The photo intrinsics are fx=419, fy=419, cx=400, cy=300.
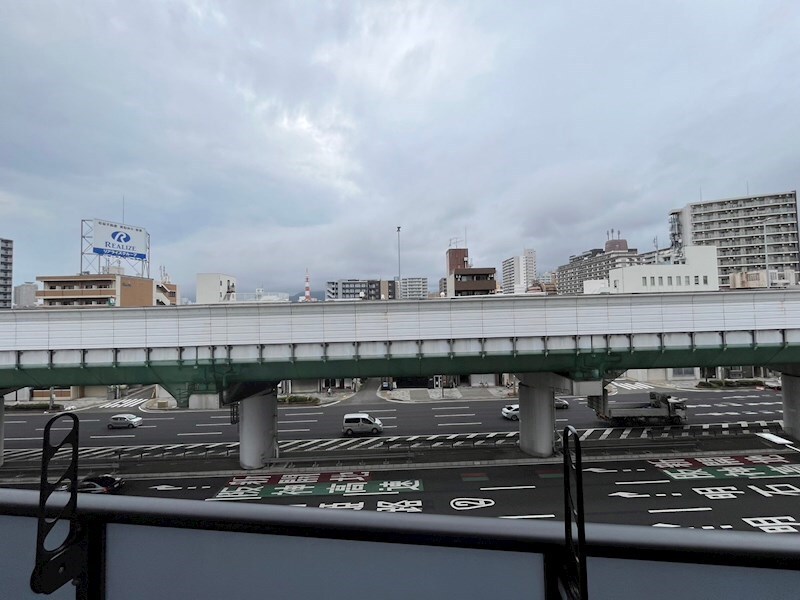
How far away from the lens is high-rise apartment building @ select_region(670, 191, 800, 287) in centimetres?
6181

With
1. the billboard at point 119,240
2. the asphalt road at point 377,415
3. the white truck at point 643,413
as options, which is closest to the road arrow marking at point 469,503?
the asphalt road at point 377,415

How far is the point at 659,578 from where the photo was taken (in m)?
1.34

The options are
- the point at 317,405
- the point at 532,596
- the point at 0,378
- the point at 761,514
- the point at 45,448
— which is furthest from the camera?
the point at 317,405

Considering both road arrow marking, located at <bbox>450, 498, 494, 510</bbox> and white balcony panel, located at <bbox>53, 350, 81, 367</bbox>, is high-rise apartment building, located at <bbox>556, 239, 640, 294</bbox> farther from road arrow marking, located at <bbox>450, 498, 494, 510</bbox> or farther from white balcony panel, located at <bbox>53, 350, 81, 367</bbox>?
white balcony panel, located at <bbox>53, 350, 81, 367</bbox>

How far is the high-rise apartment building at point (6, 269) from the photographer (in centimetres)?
7450

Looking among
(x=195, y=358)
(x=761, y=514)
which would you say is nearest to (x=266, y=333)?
(x=195, y=358)

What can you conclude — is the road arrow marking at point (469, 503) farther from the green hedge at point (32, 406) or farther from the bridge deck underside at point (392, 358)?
the green hedge at point (32, 406)

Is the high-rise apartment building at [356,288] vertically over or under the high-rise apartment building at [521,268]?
under

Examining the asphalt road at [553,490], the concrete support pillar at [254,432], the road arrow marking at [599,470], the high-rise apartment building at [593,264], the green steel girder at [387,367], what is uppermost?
the high-rise apartment building at [593,264]

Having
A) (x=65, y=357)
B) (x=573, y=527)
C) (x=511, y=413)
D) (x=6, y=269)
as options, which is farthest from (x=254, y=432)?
(x=6, y=269)

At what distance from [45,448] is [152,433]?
27889mm

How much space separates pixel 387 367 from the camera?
15148mm

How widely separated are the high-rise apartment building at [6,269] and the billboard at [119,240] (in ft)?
203

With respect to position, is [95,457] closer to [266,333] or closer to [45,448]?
[266,333]
